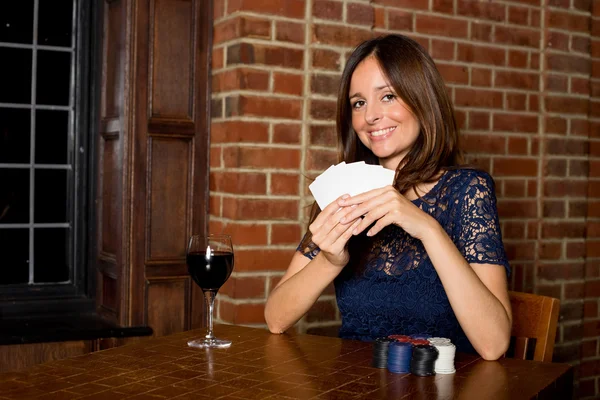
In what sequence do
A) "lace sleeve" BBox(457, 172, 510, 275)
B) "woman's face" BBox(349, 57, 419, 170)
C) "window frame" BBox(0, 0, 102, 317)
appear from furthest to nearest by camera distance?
1. "window frame" BBox(0, 0, 102, 317)
2. "woman's face" BBox(349, 57, 419, 170)
3. "lace sleeve" BBox(457, 172, 510, 275)

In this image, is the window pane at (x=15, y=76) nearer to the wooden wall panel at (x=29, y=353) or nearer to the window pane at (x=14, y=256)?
the window pane at (x=14, y=256)

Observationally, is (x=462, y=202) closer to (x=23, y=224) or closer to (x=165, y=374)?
(x=165, y=374)

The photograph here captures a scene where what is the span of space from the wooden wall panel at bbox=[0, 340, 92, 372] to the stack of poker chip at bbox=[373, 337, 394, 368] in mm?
1586

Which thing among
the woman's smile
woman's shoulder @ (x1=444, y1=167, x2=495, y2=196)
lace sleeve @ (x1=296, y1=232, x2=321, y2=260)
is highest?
the woman's smile

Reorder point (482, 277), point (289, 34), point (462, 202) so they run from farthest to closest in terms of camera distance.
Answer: point (289, 34), point (462, 202), point (482, 277)

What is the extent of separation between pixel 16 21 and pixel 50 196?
27.3 inches

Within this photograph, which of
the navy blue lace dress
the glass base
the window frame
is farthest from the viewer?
the window frame

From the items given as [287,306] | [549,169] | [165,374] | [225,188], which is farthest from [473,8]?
[165,374]

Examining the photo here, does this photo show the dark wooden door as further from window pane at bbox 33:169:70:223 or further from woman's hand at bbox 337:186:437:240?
woman's hand at bbox 337:186:437:240

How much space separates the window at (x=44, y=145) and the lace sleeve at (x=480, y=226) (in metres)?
1.72

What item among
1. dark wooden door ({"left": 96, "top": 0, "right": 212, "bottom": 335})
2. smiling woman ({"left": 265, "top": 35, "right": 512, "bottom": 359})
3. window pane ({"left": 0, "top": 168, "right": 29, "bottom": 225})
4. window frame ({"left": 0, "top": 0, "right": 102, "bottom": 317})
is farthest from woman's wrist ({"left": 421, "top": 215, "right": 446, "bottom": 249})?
window pane ({"left": 0, "top": 168, "right": 29, "bottom": 225})

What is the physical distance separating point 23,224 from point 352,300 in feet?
5.05

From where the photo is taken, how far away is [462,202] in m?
1.94

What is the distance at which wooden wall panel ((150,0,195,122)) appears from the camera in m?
2.80
